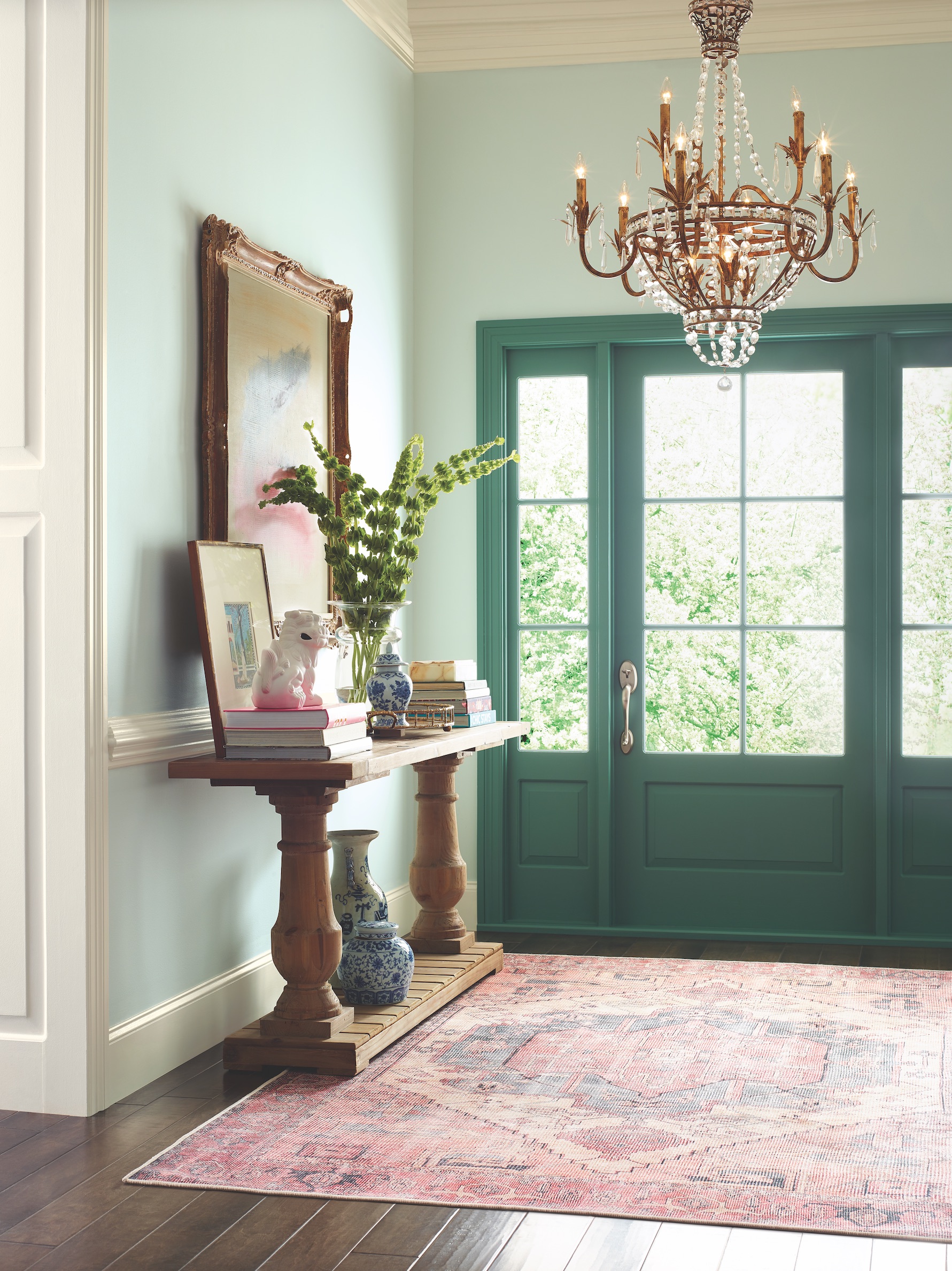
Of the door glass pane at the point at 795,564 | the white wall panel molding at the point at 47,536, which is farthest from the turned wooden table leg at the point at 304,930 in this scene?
the door glass pane at the point at 795,564

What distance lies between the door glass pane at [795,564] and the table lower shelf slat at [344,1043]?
1986 millimetres

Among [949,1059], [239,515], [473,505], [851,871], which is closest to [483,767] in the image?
[473,505]

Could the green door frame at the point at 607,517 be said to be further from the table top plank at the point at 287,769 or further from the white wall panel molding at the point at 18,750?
the white wall panel molding at the point at 18,750

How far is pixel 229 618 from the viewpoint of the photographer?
3.53m

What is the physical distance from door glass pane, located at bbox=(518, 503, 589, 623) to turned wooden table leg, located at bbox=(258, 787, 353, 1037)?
1.99 m

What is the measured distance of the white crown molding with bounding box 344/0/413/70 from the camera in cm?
473

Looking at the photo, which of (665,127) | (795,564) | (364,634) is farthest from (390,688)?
(795,564)

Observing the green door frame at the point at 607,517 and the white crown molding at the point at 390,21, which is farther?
the green door frame at the point at 607,517

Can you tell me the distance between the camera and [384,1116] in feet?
10.00

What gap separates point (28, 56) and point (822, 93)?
301 centimetres

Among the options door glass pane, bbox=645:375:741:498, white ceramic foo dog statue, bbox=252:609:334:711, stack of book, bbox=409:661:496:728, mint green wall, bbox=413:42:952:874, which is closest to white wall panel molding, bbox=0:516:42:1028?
white ceramic foo dog statue, bbox=252:609:334:711

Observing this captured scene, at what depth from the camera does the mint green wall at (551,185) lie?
4.91 meters

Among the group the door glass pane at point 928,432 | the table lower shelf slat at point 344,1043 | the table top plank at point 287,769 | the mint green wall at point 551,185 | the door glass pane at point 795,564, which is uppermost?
the mint green wall at point 551,185

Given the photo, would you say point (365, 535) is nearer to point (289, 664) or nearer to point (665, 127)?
point (289, 664)
